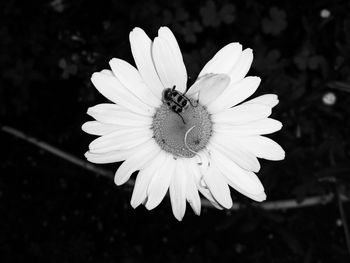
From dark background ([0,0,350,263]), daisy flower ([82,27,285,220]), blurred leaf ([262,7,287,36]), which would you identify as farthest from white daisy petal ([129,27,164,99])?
blurred leaf ([262,7,287,36])

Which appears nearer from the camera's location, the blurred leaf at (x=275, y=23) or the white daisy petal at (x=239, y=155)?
the white daisy petal at (x=239, y=155)

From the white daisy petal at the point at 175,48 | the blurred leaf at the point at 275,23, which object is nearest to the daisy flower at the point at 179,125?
the white daisy petal at the point at 175,48

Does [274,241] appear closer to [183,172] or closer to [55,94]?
[183,172]

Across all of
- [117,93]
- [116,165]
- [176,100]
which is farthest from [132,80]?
[116,165]

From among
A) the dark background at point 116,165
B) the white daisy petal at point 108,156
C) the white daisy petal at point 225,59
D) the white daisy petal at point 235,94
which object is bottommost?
the dark background at point 116,165

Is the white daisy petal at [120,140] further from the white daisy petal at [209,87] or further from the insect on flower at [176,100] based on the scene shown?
the white daisy petal at [209,87]

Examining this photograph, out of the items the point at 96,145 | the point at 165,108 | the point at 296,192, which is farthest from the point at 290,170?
the point at 96,145

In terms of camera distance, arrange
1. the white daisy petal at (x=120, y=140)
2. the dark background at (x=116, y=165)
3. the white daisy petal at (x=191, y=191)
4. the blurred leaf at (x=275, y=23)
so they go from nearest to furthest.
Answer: the white daisy petal at (x=120, y=140), the white daisy petal at (x=191, y=191), the dark background at (x=116, y=165), the blurred leaf at (x=275, y=23)

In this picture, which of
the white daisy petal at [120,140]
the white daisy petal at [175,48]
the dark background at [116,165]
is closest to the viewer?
the white daisy petal at [175,48]
